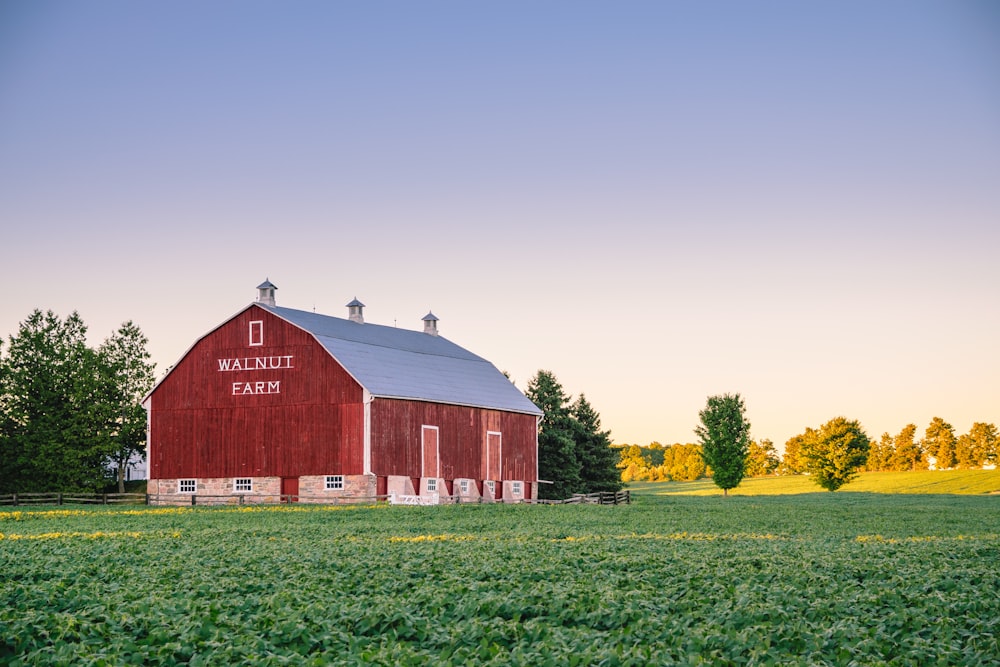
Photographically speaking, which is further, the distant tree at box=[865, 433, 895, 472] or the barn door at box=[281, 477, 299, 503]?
the distant tree at box=[865, 433, 895, 472]

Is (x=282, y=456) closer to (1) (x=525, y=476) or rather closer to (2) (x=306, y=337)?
(2) (x=306, y=337)

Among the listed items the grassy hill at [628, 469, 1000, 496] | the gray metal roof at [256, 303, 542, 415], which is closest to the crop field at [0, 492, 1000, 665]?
the gray metal roof at [256, 303, 542, 415]

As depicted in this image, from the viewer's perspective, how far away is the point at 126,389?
60.8 m

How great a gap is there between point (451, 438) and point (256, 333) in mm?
9598

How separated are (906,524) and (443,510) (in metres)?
15.6

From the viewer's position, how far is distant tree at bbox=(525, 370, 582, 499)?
62.1 m

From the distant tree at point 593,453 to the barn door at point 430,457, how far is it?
17532mm

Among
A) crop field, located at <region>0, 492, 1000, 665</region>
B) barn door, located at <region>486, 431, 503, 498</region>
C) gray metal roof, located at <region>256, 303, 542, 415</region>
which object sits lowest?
crop field, located at <region>0, 492, 1000, 665</region>

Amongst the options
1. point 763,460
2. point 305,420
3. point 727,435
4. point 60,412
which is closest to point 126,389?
point 60,412

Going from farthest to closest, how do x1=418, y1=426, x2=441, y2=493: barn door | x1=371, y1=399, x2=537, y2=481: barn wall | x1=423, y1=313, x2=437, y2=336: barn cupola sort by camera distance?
x1=423, y1=313, x2=437, y2=336: barn cupola, x1=418, y1=426, x2=441, y2=493: barn door, x1=371, y1=399, x2=537, y2=481: barn wall

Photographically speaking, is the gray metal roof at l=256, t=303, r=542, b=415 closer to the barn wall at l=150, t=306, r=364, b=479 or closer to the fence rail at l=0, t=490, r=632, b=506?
the barn wall at l=150, t=306, r=364, b=479

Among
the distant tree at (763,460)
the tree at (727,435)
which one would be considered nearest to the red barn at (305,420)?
the tree at (727,435)

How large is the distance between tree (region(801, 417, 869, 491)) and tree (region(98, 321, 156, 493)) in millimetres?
56957

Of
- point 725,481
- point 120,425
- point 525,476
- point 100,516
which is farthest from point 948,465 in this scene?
point 100,516
